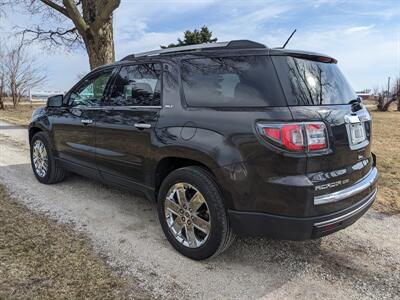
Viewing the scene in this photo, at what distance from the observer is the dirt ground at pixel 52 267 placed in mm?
2717

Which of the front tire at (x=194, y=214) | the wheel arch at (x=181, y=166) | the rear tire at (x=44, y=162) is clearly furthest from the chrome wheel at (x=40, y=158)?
the front tire at (x=194, y=214)

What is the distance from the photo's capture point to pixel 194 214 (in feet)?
10.5

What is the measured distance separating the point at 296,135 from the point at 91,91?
2.94 metres

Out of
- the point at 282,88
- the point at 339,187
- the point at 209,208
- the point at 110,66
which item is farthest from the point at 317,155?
the point at 110,66

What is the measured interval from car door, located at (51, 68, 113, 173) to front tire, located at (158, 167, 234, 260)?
57.8 inches

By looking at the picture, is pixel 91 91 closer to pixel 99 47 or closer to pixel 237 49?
pixel 237 49

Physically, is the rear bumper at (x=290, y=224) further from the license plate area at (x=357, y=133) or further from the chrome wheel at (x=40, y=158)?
the chrome wheel at (x=40, y=158)

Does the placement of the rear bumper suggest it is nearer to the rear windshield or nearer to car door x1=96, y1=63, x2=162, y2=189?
the rear windshield

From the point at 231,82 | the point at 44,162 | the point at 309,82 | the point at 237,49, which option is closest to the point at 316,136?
the point at 309,82

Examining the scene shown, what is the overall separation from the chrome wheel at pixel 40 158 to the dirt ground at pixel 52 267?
153 cm

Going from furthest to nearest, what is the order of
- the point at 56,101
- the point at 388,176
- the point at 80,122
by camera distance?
the point at 388,176 → the point at 56,101 → the point at 80,122

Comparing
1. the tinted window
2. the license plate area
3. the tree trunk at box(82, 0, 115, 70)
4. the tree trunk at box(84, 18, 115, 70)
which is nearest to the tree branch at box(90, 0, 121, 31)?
the tree trunk at box(82, 0, 115, 70)

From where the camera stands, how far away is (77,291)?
2721 mm

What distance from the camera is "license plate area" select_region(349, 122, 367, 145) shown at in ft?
9.92
